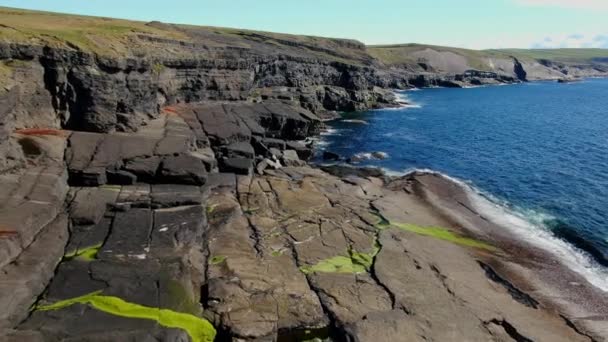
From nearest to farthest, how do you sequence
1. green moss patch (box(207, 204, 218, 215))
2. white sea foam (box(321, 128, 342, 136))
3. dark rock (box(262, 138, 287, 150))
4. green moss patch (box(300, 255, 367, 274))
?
green moss patch (box(300, 255, 367, 274)), green moss patch (box(207, 204, 218, 215)), dark rock (box(262, 138, 287, 150)), white sea foam (box(321, 128, 342, 136))

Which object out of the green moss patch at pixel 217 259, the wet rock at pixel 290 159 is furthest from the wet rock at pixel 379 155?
the green moss patch at pixel 217 259

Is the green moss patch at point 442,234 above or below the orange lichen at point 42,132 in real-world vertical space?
below

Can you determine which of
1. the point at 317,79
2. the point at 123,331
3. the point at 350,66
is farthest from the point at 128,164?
the point at 350,66

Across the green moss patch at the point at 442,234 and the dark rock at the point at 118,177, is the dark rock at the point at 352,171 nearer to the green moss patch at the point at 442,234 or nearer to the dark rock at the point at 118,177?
the green moss patch at the point at 442,234

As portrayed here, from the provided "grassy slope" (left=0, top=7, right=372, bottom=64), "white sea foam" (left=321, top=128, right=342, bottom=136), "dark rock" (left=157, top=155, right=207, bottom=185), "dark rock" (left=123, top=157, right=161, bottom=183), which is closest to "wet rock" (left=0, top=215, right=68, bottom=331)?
"dark rock" (left=123, top=157, right=161, bottom=183)

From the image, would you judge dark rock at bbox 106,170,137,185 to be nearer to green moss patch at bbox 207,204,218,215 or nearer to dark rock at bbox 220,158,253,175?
green moss patch at bbox 207,204,218,215

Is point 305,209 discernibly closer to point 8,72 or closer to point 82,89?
point 82,89

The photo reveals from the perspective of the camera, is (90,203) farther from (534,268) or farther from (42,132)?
(534,268)
